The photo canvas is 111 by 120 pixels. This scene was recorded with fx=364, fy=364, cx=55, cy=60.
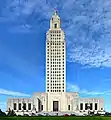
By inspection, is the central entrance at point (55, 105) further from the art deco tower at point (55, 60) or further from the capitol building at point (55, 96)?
the art deco tower at point (55, 60)

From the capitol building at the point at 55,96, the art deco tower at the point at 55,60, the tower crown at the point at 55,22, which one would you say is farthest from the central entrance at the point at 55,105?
the tower crown at the point at 55,22

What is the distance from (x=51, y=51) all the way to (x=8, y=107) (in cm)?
2813

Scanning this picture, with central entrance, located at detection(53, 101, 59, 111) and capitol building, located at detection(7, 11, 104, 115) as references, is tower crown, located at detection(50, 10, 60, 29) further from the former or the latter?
central entrance, located at detection(53, 101, 59, 111)

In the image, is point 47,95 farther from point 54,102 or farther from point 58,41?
Answer: point 58,41

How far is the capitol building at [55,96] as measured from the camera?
471ft

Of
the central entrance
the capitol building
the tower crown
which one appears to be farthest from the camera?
the tower crown

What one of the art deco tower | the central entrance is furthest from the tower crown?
the central entrance

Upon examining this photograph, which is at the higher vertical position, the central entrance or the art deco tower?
the art deco tower

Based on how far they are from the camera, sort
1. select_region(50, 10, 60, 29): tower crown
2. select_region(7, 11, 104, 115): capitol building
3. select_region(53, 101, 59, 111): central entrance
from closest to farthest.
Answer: select_region(7, 11, 104, 115): capitol building → select_region(53, 101, 59, 111): central entrance → select_region(50, 10, 60, 29): tower crown

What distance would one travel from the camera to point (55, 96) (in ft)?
471

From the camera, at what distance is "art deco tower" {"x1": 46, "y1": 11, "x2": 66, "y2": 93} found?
144 meters

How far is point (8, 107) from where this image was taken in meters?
145

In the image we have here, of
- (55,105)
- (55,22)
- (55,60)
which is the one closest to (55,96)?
(55,105)

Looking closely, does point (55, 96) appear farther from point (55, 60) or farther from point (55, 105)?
point (55, 60)
